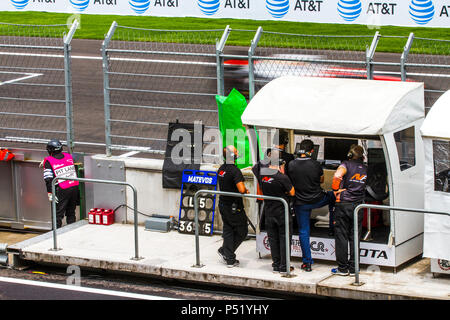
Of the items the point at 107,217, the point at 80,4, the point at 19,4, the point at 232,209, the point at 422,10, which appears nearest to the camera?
the point at 232,209

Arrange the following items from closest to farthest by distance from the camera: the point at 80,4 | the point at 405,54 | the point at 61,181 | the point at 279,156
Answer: the point at 279,156 < the point at 405,54 < the point at 61,181 < the point at 80,4

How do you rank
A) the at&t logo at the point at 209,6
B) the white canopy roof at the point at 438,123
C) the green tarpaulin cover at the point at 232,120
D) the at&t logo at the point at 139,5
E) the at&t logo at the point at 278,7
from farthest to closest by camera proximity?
1. the at&t logo at the point at 139,5
2. the at&t logo at the point at 209,6
3. the at&t logo at the point at 278,7
4. the green tarpaulin cover at the point at 232,120
5. the white canopy roof at the point at 438,123

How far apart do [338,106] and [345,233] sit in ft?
5.80

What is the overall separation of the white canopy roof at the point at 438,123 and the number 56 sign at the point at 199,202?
4182 millimetres

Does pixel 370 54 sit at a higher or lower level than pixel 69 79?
higher

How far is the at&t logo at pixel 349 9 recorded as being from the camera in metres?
13.8

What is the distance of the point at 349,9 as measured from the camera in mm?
13906

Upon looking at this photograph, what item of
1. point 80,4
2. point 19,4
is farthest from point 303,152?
point 19,4

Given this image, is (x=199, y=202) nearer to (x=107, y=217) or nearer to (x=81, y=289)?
(x=107, y=217)

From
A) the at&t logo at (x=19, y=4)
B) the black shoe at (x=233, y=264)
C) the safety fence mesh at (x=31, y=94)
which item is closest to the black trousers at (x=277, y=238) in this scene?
the black shoe at (x=233, y=264)

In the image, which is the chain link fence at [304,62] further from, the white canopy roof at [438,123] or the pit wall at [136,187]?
the pit wall at [136,187]

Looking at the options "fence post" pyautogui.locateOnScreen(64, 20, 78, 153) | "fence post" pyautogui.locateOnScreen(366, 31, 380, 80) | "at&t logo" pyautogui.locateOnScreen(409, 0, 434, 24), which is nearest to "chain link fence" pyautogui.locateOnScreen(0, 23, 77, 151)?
"fence post" pyautogui.locateOnScreen(64, 20, 78, 153)
